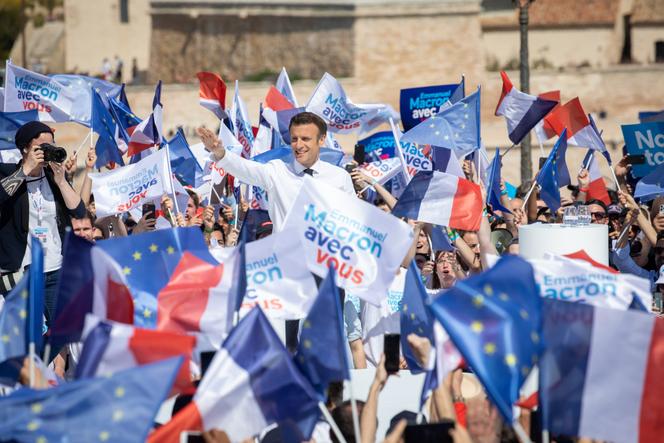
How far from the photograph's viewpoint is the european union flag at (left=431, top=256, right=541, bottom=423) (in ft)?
19.3

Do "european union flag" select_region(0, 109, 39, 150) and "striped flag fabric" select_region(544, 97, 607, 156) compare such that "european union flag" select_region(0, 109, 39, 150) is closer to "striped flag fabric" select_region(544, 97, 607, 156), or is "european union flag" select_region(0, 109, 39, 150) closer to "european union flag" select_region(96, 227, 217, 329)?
"european union flag" select_region(96, 227, 217, 329)

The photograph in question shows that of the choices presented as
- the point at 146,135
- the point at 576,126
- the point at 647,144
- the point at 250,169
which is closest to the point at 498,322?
the point at 250,169

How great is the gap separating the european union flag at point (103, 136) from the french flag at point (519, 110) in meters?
3.23

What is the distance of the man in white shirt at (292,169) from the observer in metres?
7.97

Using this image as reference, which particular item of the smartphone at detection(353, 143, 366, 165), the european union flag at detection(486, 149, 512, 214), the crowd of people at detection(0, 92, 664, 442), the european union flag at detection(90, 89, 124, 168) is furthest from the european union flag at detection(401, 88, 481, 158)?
the european union flag at detection(90, 89, 124, 168)

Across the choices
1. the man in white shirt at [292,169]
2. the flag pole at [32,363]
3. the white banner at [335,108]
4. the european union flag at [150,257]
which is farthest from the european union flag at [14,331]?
the white banner at [335,108]

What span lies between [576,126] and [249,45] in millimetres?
31807

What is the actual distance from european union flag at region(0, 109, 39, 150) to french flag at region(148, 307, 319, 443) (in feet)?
17.3

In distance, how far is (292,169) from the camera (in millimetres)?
8117

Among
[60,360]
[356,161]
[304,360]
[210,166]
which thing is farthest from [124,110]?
[304,360]

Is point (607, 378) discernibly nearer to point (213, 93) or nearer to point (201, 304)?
point (201, 304)

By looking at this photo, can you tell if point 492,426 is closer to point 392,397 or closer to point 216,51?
point 392,397

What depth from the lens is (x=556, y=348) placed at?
6.06 m

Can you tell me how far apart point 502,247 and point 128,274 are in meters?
3.75
